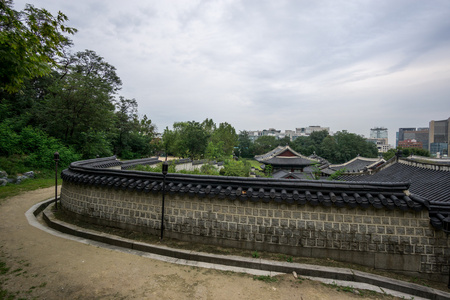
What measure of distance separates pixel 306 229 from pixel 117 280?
385 centimetres

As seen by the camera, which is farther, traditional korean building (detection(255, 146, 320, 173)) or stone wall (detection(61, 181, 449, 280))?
traditional korean building (detection(255, 146, 320, 173))

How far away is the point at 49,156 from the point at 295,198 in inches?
697

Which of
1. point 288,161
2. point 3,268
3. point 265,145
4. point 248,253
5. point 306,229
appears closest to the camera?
point 3,268

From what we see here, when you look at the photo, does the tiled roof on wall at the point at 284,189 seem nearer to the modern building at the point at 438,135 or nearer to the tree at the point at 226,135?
the tree at the point at 226,135

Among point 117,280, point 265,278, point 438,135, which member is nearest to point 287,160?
point 265,278

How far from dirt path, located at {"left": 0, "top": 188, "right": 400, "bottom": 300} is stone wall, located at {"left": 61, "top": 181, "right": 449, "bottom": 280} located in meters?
0.85

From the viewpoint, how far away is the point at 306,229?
4719mm

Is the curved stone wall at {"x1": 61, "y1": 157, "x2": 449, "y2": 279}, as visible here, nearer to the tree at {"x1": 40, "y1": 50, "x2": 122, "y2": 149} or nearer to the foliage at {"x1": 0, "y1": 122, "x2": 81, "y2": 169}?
the foliage at {"x1": 0, "y1": 122, "x2": 81, "y2": 169}

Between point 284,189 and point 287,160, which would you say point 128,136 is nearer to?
point 287,160

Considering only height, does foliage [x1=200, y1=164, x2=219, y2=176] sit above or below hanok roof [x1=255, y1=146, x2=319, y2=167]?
above

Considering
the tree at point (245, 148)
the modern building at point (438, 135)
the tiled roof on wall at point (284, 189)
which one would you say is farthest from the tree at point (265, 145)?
the tiled roof on wall at point (284, 189)

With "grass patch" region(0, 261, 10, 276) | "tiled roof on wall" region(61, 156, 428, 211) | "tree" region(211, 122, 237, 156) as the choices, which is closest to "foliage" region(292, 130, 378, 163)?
"tree" region(211, 122, 237, 156)

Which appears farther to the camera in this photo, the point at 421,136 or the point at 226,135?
the point at 421,136

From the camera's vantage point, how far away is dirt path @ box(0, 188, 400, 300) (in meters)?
3.58
